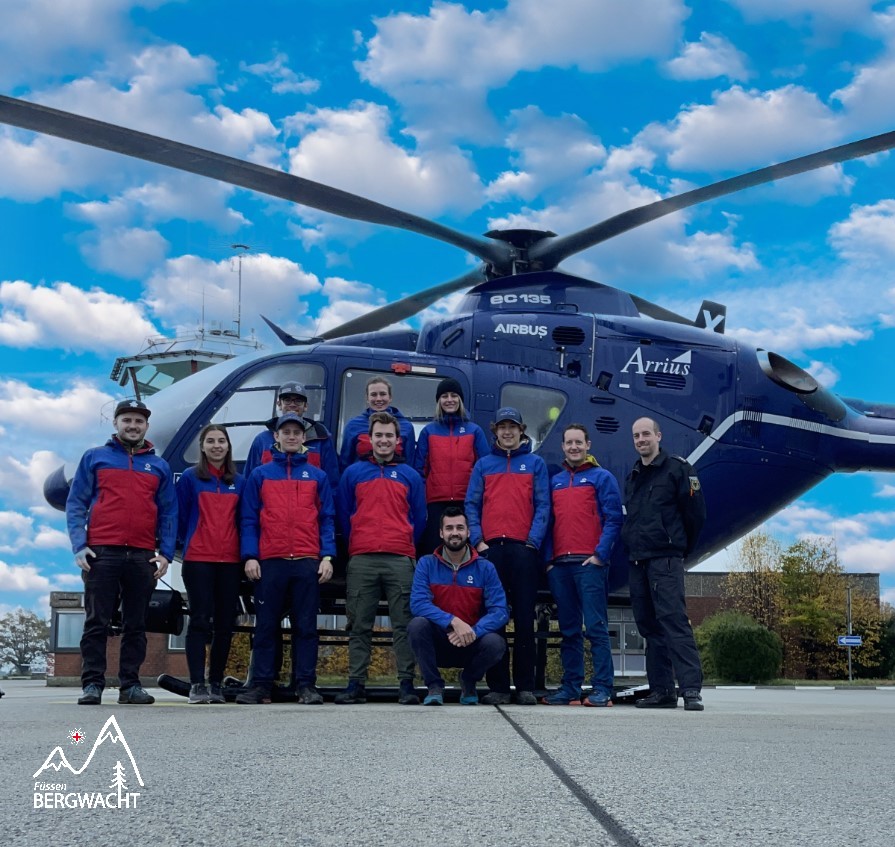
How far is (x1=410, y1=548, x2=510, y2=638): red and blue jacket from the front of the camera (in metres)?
6.87

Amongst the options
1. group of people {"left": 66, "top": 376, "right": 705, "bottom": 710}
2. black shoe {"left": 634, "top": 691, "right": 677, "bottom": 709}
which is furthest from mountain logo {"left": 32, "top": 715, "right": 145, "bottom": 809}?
black shoe {"left": 634, "top": 691, "right": 677, "bottom": 709}

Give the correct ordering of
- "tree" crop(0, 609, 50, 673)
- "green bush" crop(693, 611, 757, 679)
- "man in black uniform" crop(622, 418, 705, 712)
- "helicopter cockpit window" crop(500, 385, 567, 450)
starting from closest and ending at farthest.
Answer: "man in black uniform" crop(622, 418, 705, 712) < "helicopter cockpit window" crop(500, 385, 567, 450) < "green bush" crop(693, 611, 757, 679) < "tree" crop(0, 609, 50, 673)

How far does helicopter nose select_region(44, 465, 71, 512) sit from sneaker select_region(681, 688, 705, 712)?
201 inches

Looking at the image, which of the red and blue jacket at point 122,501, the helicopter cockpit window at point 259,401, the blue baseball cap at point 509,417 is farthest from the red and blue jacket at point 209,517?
the blue baseball cap at point 509,417

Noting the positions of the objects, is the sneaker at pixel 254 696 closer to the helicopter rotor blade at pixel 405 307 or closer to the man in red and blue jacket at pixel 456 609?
the man in red and blue jacket at pixel 456 609

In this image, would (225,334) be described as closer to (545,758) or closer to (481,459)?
(481,459)

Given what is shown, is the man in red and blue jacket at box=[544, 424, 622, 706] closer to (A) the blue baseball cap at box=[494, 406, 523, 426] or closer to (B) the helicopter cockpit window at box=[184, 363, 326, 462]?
(A) the blue baseball cap at box=[494, 406, 523, 426]

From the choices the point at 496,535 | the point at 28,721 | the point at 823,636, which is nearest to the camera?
the point at 28,721

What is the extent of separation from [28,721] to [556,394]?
5.28 m

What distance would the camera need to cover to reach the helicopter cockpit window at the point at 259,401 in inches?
334

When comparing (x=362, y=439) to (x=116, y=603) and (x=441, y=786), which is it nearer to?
(x=116, y=603)

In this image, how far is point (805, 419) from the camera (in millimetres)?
9523

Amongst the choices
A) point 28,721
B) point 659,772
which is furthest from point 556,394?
point 659,772

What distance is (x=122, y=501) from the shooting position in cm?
661
